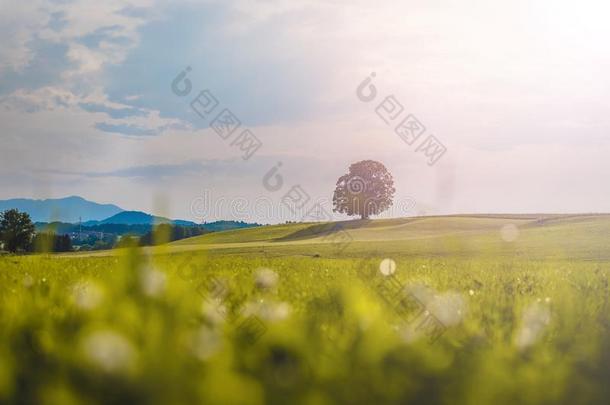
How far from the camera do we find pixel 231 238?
82.7 m

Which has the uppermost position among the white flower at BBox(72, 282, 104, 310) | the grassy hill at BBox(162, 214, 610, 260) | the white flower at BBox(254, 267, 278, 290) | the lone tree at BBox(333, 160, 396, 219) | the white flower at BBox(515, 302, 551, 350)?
the lone tree at BBox(333, 160, 396, 219)

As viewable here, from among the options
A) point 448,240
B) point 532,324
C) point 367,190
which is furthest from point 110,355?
point 367,190

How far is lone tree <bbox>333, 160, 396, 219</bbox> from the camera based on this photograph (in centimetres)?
9600

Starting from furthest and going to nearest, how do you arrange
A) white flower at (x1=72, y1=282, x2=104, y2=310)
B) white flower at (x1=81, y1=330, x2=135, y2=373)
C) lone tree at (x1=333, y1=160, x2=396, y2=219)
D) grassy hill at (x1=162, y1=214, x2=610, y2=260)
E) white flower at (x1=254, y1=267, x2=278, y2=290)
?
1. lone tree at (x1=333, y1=160, x2=396, y2=219)
2. grassy hill at (x1=162, y1=214, x2=610, y2=260)
3. white flower at (x1=254, y1=267, x2=278, y2=290)
4. white flower at (x1=72, y1=282, x2=104, y2=310)
5. white flower at (x1=81, y1=330, x2=135, y2=373)

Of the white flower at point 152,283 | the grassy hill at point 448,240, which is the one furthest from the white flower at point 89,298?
the grassy hill at point 448,240

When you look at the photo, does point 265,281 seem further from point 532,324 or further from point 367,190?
point 367,190

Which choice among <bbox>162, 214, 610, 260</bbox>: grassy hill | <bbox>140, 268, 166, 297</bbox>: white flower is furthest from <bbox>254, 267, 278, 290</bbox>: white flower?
<bbox>162, 214, 610, 260</bbox>: grassy hill

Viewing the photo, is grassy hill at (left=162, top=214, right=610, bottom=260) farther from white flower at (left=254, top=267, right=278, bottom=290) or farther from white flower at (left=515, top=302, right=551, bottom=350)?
white flower at (left=515, top=302, right=551, bottom=350)

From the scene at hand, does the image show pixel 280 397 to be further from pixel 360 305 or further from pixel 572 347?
pixel 572 347

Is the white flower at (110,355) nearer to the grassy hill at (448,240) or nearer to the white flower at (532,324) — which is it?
the white flower at (532,324)

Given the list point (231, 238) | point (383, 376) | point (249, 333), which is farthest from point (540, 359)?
point (231, 238)

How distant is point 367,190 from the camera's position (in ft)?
317

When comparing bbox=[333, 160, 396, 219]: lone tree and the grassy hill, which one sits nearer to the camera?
the grassy hill

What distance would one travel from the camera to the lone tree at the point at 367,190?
96000 mm
